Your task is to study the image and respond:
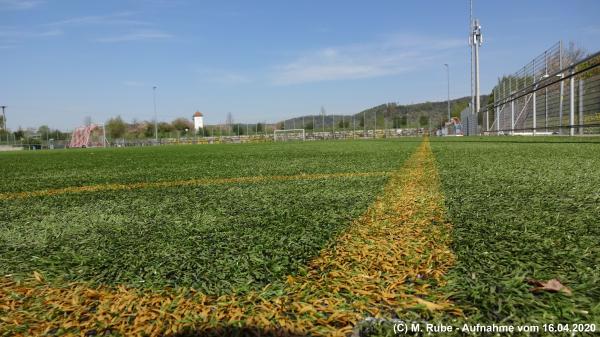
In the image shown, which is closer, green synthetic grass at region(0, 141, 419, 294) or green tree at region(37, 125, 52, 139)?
green synthetic grass at region(0, 141, 419, 294)

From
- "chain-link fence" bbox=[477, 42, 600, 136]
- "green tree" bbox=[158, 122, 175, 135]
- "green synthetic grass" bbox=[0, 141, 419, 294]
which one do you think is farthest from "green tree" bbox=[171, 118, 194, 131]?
"green synthetic grass" bbox=[0, 141, 419, 294]

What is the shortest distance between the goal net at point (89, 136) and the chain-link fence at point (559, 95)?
48265 mm

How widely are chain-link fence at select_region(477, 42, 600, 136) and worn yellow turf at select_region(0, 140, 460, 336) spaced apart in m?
7.70

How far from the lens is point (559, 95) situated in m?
12.1

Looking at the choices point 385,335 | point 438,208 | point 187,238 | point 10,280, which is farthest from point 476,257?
point 10,280

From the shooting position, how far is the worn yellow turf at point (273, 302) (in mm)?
803

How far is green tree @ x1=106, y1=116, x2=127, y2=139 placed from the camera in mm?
70188

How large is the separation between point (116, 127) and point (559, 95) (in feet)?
235

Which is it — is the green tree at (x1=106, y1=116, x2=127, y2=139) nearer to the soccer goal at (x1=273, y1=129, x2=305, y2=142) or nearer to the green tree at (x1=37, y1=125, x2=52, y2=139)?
the green tree at (x1=37, y1=125, x2=52, y2=139)

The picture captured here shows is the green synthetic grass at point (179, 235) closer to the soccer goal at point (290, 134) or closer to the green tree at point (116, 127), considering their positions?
the soccer goal at point (290, 134)

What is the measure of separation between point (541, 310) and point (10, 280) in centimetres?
127

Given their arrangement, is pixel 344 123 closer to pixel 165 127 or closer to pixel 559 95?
pixel 559 95

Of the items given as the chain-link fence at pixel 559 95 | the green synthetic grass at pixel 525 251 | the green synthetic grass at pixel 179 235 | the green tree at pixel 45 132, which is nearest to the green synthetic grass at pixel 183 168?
the green synthetic grass at pixel 179 235

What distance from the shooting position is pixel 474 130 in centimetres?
2525
